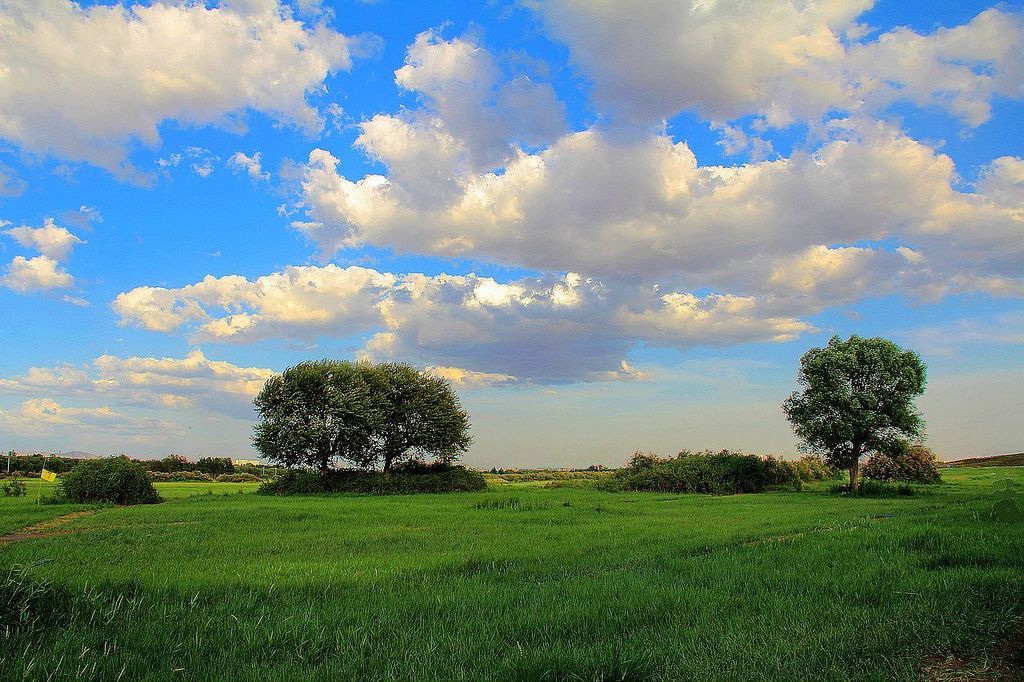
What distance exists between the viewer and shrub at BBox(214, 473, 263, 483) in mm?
61875

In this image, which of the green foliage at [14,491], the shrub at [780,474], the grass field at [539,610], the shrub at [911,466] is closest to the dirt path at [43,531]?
the grass field at [539,610]

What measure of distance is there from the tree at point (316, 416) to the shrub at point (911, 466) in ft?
113

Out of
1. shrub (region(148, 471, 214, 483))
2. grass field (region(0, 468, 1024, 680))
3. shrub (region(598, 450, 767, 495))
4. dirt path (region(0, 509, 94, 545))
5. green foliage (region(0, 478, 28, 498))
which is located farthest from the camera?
shrub (region(148, 471, 214, 483))

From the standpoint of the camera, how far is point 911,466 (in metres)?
39.7

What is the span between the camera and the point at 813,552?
10219mm

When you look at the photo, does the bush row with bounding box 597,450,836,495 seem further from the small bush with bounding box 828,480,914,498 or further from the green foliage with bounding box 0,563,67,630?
the green foliage with bounding box 0,563,67,630

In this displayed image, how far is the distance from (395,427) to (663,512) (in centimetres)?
2762

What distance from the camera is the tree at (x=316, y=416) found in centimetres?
4270

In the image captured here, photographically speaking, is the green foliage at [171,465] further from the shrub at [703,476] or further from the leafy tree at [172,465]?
the shrub at [703,476]

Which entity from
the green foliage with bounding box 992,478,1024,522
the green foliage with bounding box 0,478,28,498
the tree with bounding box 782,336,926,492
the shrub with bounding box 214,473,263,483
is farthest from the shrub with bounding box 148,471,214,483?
the green foliage with bounding box 992,478,1024,522

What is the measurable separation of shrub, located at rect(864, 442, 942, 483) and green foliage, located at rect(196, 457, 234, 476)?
65170 mm

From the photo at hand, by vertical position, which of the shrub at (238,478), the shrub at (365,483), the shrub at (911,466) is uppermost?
the shrub at (911,466)

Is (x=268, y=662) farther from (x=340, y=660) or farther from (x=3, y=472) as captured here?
(x=3, y=472)

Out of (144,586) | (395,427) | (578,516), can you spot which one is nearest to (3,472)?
(395,427)
